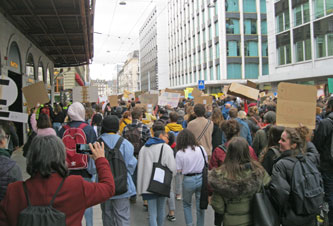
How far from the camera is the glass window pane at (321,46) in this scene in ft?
86.3

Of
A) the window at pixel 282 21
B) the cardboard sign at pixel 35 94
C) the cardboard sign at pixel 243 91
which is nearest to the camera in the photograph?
the cardboard sign at pixel 35 94

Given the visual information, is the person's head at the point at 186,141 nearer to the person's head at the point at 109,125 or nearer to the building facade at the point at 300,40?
the person's head at the point at 109,125

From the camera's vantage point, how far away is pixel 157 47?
83.7 m

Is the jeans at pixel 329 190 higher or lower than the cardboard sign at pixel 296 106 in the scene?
lower

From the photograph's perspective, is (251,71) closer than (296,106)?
No

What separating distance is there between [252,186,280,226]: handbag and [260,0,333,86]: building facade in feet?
83.6

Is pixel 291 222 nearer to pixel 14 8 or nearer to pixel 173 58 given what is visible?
pixel 14 8

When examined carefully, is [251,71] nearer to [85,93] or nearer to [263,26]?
[263,26]

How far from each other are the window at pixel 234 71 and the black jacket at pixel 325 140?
4303 centimetres

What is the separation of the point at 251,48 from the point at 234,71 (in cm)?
451

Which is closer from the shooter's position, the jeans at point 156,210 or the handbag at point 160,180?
the handbag at point 160,180

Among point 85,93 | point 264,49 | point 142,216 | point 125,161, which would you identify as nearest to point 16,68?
point 85,93

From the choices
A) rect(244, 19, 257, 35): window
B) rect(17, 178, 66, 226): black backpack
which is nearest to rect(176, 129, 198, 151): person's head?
rect(17, 178, 66, 226): black backpack

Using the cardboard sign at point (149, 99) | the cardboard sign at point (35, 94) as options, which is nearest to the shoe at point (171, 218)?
the cardboard sign at point (35, 94)
